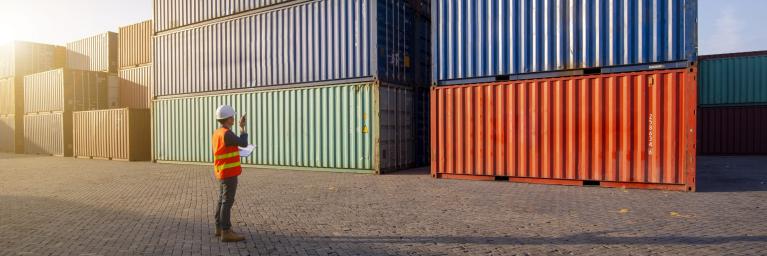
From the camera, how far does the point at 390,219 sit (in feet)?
21.7

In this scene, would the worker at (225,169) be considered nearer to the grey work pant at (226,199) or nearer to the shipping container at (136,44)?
the grey work pant at (226,199)

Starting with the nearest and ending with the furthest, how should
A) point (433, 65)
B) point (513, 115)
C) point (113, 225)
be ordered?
point (113, 225), point (513, 115), point (433, 65)

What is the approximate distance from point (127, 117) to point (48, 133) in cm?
825

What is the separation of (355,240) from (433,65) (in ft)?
23.6

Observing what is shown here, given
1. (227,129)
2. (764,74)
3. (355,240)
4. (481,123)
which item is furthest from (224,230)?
(764,74)

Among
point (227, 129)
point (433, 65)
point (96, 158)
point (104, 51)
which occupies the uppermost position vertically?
point (104, 51)

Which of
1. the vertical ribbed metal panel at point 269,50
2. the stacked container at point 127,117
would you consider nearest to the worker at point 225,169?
the vertical ribbed metal panel at point 269,50

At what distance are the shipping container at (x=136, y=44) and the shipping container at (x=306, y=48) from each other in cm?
652

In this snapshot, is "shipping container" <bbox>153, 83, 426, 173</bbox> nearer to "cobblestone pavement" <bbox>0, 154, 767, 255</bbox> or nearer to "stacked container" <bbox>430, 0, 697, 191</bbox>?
"stacked container" <bbox>430, 0, 697, 191</bbox>

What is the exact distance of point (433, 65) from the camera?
A: 11.7 metres

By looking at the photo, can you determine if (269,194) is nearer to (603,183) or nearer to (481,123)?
(481,123)

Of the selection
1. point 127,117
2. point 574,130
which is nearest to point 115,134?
point 127,117

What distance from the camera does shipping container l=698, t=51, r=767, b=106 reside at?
20312 millimetres

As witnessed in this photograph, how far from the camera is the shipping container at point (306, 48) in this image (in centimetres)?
1275
